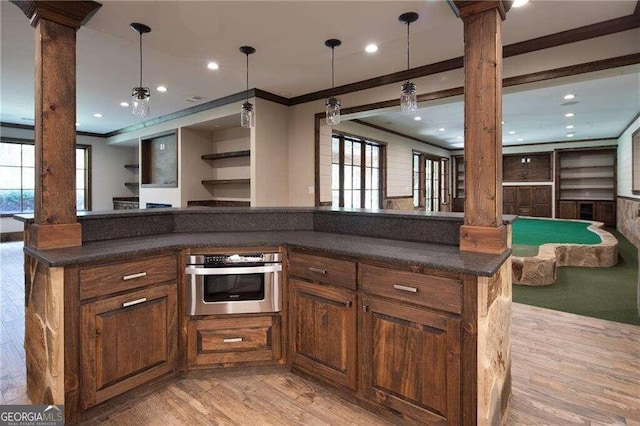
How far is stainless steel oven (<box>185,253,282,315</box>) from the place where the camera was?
2.37 meters

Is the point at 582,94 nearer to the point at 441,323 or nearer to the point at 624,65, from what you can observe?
the point at 624,65

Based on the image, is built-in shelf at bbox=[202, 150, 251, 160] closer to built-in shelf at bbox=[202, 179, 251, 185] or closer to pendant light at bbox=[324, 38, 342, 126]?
built-in shelf at bbox=[202, 179, 251, 185]

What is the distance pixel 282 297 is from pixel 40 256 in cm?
140

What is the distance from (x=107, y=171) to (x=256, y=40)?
8470mm

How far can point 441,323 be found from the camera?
5.81ft

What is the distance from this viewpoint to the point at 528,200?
1212 cm

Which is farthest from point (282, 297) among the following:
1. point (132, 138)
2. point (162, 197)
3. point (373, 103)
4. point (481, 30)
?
point (132, 138)

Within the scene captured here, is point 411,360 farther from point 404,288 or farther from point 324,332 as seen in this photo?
point 324,332

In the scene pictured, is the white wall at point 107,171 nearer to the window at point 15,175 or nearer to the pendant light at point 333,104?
the window at point 15,175

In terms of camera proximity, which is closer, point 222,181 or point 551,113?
point 222,181

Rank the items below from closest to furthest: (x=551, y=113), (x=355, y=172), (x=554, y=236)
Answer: (x=554, y=236) → (x=551, y=113) → (x=355, y=172)

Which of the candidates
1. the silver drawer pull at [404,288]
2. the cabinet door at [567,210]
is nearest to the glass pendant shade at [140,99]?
the silver drawer pull at [404,288]

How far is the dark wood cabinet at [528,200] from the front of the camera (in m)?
11.8

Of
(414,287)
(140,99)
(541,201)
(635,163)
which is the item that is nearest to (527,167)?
(541,201)
